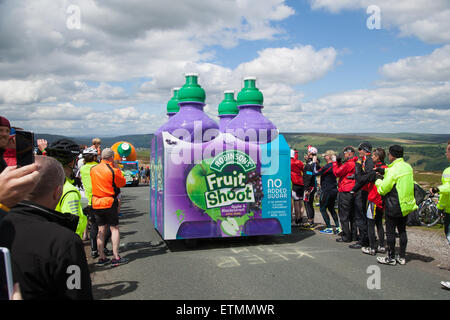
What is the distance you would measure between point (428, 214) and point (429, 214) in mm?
34

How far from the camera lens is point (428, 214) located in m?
10.6

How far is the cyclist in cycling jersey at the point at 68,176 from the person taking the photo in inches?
152

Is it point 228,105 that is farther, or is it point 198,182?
point 228,105

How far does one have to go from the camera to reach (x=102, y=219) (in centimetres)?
634

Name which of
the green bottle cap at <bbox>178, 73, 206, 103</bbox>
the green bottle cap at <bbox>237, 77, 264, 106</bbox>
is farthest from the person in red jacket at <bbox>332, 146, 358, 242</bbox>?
the green bottle cap at <bbox>178, 73, 206, 103</bbox>

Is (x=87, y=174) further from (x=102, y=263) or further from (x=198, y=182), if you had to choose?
(x=198, y=182)

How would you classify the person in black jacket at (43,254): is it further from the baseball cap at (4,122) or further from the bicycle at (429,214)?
the bicycle at (429,214)

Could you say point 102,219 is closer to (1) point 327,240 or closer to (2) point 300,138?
(1) point 327,240

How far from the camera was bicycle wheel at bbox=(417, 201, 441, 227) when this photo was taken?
10.5 m

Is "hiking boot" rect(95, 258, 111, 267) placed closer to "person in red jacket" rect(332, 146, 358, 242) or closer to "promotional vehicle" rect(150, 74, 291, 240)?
"promotional vehicle" rect(150, 74, 291, 240)

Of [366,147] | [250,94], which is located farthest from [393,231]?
[250,94]

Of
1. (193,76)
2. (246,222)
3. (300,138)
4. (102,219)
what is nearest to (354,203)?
(246,222)

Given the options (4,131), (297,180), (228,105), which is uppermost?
(228,105)
